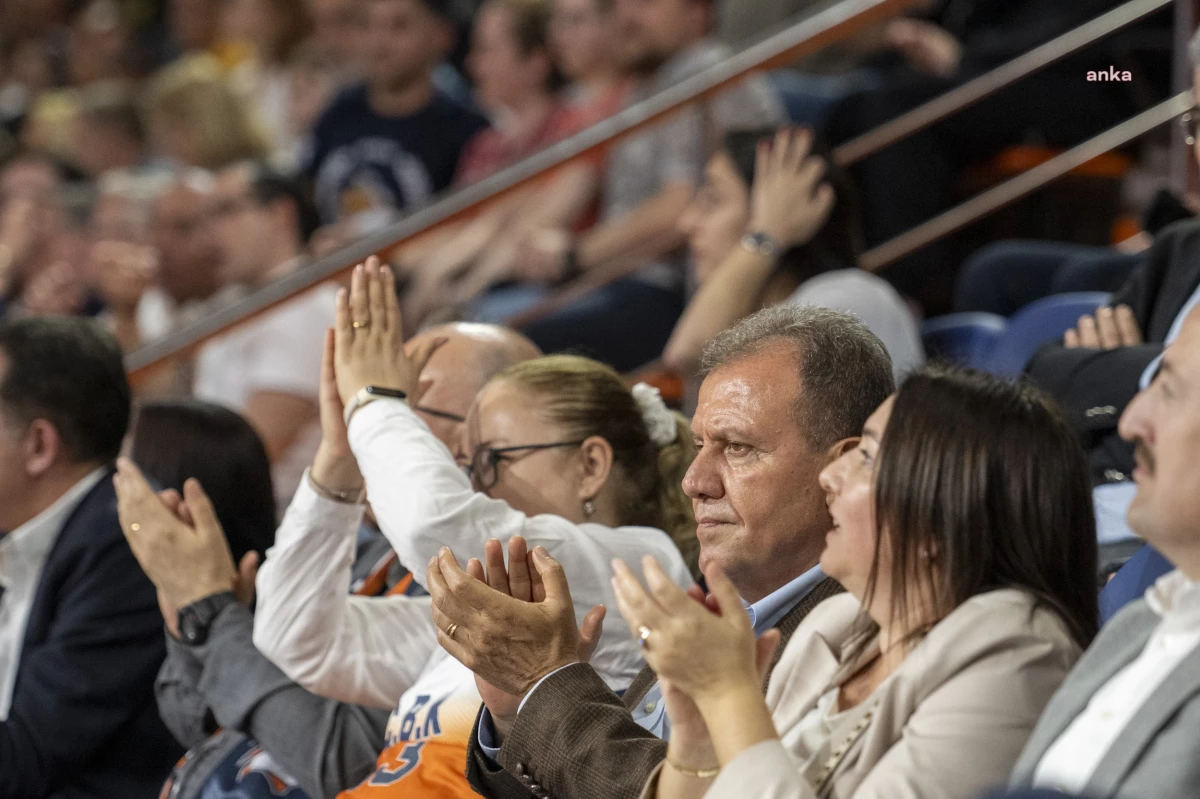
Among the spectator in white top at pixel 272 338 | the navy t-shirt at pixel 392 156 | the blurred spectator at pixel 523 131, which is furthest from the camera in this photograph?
the navy t-shirt at pixel 392 156

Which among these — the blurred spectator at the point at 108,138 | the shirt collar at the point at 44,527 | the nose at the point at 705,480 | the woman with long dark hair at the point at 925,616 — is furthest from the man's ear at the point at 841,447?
the blurred spectator at the point at 108,138

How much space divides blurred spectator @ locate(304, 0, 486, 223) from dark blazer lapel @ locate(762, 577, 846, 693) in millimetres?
3262

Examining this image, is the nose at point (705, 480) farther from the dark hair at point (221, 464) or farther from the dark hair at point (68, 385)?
the dark hair at point (68, 385)

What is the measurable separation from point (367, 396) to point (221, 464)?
682mm

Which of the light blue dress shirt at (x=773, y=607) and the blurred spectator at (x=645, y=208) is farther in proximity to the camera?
the blurred spectator at (x=645, y=208)

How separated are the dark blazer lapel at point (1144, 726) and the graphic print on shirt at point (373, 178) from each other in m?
3.80

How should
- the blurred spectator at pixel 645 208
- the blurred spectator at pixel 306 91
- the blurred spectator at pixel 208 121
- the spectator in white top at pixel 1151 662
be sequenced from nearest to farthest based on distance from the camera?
the spectator in white top at pixel 1151 662 → the blurred spectator at pixel 645 208 → the blurred spectator at pixel 208 121 → the blurred spectator at pixel 306 91

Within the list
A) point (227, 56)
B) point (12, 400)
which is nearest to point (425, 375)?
point (12, 400)

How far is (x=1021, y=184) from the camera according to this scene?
11.8 ft

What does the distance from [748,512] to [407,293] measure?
2.70 meters

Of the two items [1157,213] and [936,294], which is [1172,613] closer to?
[1157,213]

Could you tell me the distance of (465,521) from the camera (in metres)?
1.87

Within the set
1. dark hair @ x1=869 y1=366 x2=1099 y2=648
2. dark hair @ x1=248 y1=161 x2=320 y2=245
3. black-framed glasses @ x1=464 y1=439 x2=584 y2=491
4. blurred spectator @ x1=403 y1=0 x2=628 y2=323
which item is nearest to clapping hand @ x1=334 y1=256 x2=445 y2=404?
black-framed glasses @ x1=464 y1=439 x2=584 y2=491

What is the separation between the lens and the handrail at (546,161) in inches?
137
